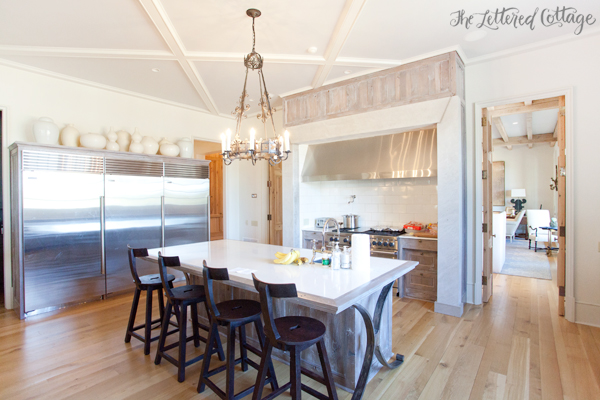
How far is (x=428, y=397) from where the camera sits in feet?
6.93

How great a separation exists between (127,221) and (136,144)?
1.14 m

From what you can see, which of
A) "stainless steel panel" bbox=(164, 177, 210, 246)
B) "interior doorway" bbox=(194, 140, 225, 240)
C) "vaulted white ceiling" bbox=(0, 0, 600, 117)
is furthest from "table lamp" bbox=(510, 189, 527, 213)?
"stainless steel panel" bbox=(164, 177, 210, 246)

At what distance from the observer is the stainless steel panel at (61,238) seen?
3598 mm

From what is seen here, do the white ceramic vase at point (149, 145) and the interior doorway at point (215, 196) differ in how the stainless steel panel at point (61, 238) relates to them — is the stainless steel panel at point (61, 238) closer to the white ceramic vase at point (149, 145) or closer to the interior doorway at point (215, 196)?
the white ceramic vase at point (149, 145)

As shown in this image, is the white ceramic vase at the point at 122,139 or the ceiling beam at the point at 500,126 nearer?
the white ceramic vase at the point at 122,139

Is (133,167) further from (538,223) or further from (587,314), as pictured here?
(538,223)

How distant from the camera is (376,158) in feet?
15.1

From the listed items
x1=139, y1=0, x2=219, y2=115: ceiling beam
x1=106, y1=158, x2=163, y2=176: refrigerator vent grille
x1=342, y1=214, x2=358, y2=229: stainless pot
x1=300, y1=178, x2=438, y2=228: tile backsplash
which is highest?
x1=139, y1=0, x2=219, y2=115: ceiling beam

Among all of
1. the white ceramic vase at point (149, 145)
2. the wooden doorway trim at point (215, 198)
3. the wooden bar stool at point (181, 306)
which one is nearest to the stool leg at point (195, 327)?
the wooden bar stool at point (181, 306)

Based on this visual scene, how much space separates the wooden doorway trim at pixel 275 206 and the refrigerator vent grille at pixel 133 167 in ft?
6.58

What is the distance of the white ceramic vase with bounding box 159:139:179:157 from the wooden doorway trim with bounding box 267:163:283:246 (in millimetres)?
1763

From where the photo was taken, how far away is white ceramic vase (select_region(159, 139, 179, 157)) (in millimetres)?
4936

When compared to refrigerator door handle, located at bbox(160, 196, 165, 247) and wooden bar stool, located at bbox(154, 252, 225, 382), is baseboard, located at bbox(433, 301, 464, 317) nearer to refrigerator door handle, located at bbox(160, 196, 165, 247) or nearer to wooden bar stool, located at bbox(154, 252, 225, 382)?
wooden bar stool, located at bbox(154, 252, 225, 382)

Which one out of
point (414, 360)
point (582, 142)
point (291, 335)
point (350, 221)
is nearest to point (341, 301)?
point (291, 335)
